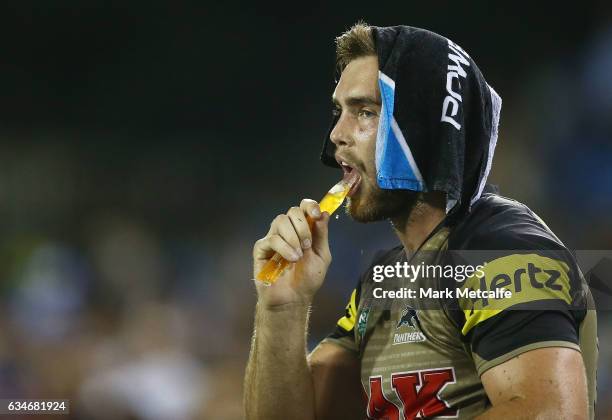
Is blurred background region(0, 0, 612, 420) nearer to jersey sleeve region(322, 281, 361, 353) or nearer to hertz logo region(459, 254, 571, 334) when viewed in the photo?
jersey sleeve region(322, 281, 361, 353)

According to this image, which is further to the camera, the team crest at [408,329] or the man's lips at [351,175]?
the man's lips at [351,175]

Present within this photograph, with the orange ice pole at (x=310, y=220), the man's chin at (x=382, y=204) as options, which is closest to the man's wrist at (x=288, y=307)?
the orange ice pole at (x=310, y=220)

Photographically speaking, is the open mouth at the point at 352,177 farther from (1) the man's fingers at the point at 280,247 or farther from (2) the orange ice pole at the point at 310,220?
(1) the man's fingers at the point at 280,247

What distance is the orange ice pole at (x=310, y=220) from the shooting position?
2.56m

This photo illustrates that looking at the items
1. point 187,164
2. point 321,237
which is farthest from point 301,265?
point 187,164

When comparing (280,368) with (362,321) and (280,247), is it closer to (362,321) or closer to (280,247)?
(362,321)

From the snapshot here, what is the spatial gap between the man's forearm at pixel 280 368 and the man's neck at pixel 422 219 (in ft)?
1.44

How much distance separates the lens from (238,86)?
25.0 feet

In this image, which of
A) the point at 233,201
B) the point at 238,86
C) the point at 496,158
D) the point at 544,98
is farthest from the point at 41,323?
the point at 544,98

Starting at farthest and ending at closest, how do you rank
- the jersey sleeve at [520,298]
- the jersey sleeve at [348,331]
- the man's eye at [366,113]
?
the jersey sleeve at [348,331], the man's eye at [366,113], the jersey sleeve at [520,298]

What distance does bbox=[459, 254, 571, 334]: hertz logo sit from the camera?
6.72 feet

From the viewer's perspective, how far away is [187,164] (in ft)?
23.8

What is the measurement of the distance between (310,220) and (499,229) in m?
0.64

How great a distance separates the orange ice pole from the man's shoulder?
0.39m
